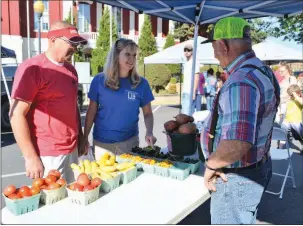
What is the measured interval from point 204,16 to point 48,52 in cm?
313

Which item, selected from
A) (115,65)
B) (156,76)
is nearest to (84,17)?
(156,76)

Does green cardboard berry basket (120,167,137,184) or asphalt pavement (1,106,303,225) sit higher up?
green cardboard berry basket (120,167,137,184)

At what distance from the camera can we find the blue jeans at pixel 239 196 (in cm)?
179

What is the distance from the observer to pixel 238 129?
1.61 meters

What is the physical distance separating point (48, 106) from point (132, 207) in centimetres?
97

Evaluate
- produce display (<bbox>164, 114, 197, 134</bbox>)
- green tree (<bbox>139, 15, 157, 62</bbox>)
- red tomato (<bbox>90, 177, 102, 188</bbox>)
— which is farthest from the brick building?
red tomato (<bbox>90, 177, 102, 188</bbox>)

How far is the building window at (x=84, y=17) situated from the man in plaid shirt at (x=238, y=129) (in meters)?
24.7

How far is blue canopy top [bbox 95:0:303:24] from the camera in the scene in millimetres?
4246

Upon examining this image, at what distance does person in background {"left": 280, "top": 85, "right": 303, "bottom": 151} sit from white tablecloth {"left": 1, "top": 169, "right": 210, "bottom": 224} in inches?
181

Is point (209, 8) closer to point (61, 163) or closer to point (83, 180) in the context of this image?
point (61, 163)

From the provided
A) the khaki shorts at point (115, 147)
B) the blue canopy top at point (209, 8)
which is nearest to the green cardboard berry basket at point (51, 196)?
the khaki shorts at point (115, 147)

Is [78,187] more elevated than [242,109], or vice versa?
[242,109]

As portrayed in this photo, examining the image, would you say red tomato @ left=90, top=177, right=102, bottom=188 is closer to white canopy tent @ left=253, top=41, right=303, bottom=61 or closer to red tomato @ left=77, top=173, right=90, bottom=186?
red tomato @ left=77, top=173, right=90, bottom=186

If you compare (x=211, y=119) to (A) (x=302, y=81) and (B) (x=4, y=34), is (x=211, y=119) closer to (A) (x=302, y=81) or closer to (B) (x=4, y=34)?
(A) (x=302, y=81)
